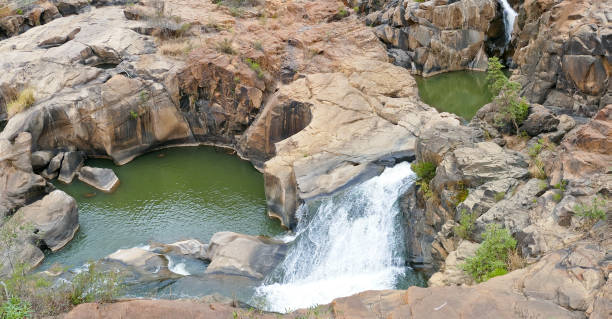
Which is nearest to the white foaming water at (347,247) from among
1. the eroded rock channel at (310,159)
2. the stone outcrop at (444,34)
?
the eroded rock channel at (310,159)

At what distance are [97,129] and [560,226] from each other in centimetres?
1961

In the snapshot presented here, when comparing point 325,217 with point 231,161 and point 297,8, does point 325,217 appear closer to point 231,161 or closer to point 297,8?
point 231,161

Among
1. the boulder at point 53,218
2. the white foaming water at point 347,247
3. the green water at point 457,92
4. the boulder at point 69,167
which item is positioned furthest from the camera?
the green water at point 457,92

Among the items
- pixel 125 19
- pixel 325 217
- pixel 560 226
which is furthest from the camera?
pixel 125 19

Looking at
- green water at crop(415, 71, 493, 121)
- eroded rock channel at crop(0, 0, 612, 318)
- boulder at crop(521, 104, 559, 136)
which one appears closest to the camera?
eroded rock channel at crop(0, 0, 612, 318)

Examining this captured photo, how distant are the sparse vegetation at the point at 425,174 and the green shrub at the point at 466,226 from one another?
2.67 meters

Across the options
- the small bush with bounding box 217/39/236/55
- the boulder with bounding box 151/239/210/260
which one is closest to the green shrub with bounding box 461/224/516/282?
the boulder with bounding box 151/239/210/260

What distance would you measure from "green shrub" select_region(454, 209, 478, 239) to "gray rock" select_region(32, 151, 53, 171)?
18.2m

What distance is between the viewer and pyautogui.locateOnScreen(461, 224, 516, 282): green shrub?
10125 millimetres

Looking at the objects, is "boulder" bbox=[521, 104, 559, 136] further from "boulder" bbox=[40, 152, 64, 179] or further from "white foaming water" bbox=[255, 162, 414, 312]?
"boulder" bbox=[40, 152, 64, 179]

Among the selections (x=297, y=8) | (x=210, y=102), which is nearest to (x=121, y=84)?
(x=210, y=102)

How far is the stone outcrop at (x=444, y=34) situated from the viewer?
96.5ft

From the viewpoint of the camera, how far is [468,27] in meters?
29.6

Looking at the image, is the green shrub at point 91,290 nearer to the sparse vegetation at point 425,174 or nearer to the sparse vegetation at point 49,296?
the sparse vegetation at point 49,296
